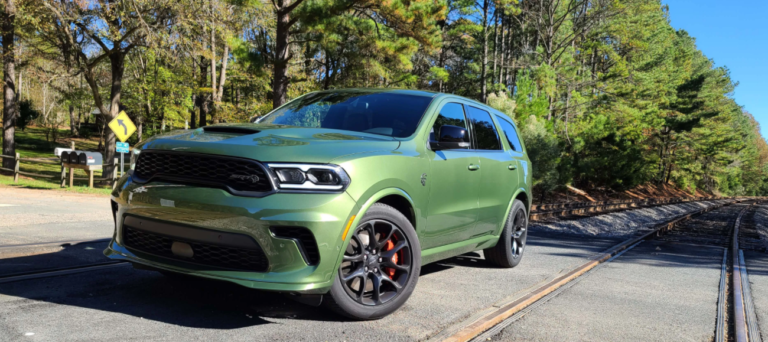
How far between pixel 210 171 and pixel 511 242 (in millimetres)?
4024

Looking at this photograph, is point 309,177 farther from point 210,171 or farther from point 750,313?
point 750,313

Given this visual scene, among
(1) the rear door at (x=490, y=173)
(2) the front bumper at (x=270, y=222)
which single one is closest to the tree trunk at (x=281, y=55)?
(1) the rear door at (x=490, y=173)

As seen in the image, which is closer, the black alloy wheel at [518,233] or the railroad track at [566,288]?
the railroad track at [566,288]

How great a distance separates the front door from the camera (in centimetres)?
428

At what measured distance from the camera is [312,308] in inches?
155

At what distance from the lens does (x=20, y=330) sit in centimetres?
301

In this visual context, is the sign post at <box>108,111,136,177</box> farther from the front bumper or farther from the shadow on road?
the front bumper

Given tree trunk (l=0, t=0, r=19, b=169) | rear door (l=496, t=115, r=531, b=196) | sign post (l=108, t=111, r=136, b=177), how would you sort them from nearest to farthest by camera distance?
rear door (l=496, t=115, r=531, b=196) → sign post (l=108, t=111, r=136, b=177) → tree trunk (l=0, t=0, r=19, b=169)

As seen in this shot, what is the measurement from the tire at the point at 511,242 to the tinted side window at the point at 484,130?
0.85 m

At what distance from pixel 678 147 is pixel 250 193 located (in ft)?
216

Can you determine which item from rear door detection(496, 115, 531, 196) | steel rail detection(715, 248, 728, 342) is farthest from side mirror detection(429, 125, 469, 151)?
steel rail detection(715, 248, 728, 342)

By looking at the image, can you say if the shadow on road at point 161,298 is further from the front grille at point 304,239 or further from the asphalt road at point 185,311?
the front grille at point 304,239

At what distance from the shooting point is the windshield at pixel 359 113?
444 cm

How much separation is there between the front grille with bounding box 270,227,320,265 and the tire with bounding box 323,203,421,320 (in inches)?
10.0
